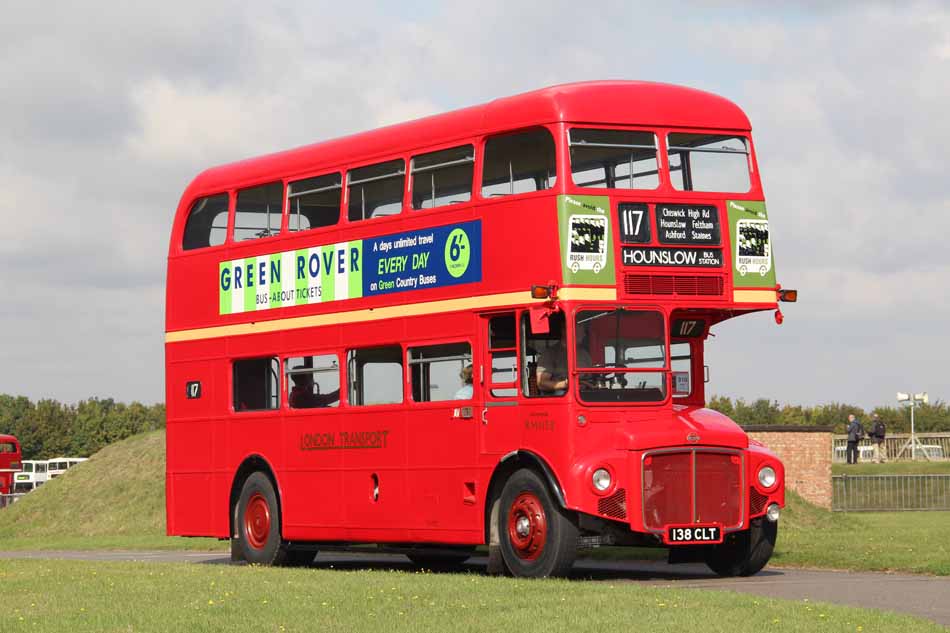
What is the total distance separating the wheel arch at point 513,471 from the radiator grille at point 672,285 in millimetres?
2020

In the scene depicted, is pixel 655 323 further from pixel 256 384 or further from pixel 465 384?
pixel 256 384

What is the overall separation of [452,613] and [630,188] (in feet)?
20.5

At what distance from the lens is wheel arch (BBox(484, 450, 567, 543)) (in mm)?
→ 18359

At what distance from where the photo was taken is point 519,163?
1928 centimetres

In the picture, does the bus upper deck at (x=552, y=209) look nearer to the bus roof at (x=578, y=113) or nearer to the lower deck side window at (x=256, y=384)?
the bus roof at (x=578, y=113)

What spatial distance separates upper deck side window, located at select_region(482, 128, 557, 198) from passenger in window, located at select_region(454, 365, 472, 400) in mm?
1972

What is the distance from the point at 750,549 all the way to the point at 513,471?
2694 mm

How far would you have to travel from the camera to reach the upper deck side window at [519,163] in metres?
18.9

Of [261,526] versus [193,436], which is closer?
[261,526]

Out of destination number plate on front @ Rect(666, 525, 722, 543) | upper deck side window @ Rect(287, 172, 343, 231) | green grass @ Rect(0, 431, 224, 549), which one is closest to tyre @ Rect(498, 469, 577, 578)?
destination number plate on front @ Rect(666, 525, 722, 543)

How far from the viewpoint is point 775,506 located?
62.8ft

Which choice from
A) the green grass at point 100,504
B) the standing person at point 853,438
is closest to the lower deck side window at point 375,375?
the green grass at point 100,504

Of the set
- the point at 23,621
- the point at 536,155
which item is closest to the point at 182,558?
the point at 536,155

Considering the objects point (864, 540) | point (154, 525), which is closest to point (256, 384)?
point (864, 540)
